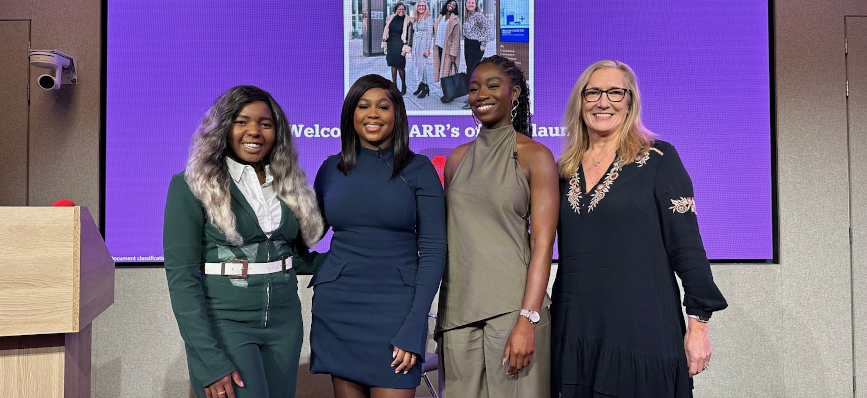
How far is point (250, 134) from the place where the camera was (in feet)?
6.88

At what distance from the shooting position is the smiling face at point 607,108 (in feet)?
7.23

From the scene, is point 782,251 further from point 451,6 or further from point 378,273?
point 378,273

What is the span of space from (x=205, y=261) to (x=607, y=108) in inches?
57.2

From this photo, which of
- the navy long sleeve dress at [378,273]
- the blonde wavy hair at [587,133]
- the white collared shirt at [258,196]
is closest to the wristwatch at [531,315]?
the navy long sleeve dress at [378,273]

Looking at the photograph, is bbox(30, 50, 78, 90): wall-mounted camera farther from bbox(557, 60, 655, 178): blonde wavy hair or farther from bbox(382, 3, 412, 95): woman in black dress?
bbox(557, 60, 655, 178): blonde wavy hair

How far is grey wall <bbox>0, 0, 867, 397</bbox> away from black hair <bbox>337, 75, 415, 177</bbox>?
2.06 metres

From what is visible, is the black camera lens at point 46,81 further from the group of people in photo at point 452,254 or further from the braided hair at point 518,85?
the braided hair at point 518,85

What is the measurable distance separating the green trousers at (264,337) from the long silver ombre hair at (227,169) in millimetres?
188

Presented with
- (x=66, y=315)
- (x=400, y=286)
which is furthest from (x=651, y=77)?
(x=66, y=315)

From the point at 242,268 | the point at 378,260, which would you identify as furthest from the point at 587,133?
the point at 242,268

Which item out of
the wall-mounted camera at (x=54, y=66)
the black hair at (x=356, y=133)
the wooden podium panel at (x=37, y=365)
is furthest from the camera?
the wall-mounted camera at (x=54, y=66)

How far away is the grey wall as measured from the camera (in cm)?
403

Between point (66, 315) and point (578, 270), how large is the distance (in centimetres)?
159

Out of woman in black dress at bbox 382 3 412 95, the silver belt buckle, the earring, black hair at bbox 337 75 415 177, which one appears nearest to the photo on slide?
woman in black dress at bbox 382 3 412 95
